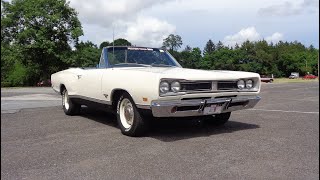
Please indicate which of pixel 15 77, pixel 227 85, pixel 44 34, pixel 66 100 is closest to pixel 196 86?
pixel 227 85

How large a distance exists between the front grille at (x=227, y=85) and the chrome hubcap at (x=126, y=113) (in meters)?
1.47

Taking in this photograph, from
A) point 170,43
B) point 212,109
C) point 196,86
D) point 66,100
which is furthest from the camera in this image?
point 170,43

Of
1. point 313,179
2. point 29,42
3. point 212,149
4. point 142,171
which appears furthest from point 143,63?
point 29,42

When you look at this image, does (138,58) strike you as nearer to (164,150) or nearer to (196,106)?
(196,106)

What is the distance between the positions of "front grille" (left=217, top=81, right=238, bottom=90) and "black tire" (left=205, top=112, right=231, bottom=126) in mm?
861

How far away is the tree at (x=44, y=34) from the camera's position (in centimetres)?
3809

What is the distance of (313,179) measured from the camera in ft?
13.0

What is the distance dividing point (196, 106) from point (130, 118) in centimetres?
117

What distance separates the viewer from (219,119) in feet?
23.9

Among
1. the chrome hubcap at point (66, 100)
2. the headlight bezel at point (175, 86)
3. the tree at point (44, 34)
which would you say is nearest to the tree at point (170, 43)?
the chrome hubcap at point (66, 100)

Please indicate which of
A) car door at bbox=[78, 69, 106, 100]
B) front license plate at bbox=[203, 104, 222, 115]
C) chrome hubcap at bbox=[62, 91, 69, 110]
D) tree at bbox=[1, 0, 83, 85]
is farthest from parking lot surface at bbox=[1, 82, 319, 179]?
tree at bbox=[1, 0, 83, 85]

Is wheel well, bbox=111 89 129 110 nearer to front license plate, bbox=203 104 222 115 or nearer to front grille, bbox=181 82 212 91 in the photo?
front grille, bbox=181 82 212 91

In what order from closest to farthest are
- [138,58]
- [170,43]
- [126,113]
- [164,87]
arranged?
[164,87] < [126,113] < [138,58] < [170,43]

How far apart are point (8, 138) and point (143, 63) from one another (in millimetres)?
2801
